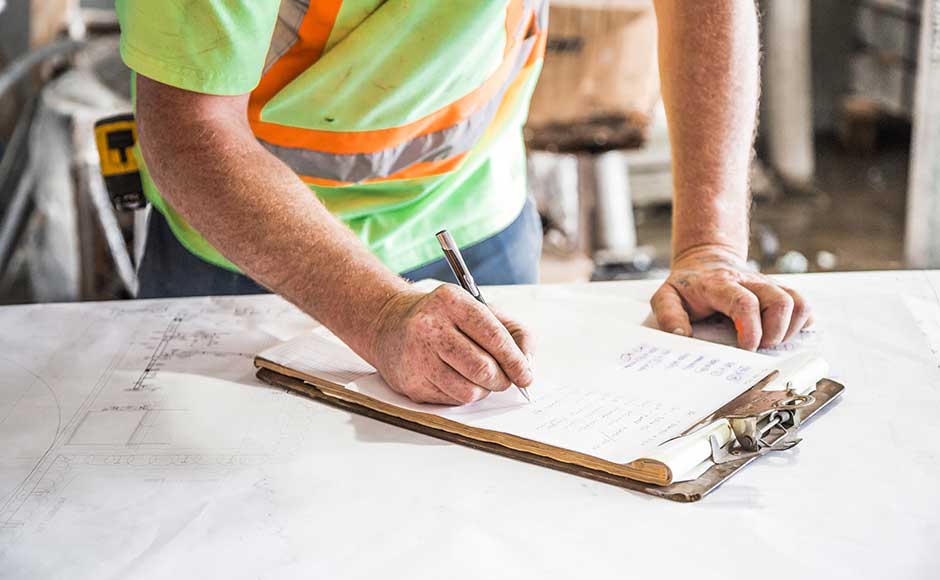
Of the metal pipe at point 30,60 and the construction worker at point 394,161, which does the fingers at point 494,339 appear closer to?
the construction worker at point 394,161

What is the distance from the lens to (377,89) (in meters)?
1.14

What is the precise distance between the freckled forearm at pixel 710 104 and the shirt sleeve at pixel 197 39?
21.0 inches

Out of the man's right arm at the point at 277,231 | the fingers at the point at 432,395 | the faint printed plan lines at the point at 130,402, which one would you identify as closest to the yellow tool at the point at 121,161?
the faint printed plan lines at the point at 130,402

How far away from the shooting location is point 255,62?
100cm

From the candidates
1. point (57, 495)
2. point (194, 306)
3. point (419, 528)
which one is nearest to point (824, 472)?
point (419, 528)

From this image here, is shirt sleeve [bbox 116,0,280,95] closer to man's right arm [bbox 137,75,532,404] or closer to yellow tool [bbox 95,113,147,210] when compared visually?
man's right arm [bbox 137,75,532,404]

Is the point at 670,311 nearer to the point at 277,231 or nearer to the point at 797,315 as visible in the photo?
the point at 797,315

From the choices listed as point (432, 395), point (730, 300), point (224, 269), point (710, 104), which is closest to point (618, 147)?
point (710, 104)

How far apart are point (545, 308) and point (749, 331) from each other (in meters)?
0.24

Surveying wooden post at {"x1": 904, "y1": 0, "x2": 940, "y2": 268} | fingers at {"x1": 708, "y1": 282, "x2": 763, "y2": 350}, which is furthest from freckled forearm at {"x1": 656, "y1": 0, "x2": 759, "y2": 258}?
wooden post at {"x1": 904, "y1": 0, "x2": 940, "y2": 268}

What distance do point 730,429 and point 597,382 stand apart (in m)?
0.15

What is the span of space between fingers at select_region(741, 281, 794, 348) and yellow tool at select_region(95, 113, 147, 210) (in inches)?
32.8

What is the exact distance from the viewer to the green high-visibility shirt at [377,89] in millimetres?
972

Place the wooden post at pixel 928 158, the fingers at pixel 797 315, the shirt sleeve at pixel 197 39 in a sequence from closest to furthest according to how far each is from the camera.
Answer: the shirt sleeve at pixel 197 39, the fingers at pixel 797 315, the wooden post at pixel 928 158
